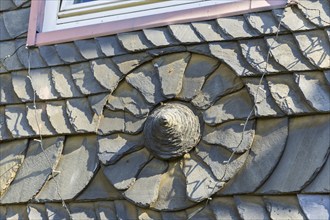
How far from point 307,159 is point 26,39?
1.42 m

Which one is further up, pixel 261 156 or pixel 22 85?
pixel 22 85

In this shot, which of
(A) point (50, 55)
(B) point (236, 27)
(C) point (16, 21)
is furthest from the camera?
(C) point (16, 21)

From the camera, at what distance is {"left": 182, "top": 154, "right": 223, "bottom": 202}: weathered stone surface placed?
2.96 meters

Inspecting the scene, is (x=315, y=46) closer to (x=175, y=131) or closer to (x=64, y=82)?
(x=175, y=131)

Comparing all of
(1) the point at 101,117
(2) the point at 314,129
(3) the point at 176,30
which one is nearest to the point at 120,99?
(1) the point at 101,117

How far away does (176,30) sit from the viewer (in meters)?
3.22

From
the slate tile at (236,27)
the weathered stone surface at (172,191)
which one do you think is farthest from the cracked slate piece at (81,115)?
the slate tile at (236,27)

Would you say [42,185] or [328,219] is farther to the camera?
[42,185]

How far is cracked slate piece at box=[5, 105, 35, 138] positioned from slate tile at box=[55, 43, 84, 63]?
0.92 ft

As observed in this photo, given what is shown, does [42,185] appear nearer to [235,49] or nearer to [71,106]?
[71,106]

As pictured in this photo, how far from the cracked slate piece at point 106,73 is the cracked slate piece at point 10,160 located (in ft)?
1.40

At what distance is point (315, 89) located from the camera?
9.56 feet

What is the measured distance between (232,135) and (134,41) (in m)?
0.62

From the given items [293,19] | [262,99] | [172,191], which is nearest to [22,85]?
[172,191]
